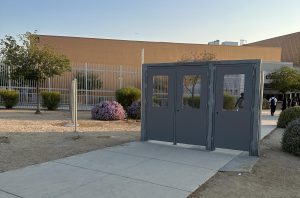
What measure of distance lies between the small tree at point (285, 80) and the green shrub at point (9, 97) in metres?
19.5

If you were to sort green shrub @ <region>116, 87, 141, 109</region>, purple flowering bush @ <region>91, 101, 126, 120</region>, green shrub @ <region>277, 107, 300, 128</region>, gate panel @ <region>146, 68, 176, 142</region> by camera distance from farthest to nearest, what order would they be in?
A: 1. green shrub @ <region>116, 87, 141, 109</region>
2. purple flowering bush @ <region>91, 101, 126, 120</region>
3. green shrub @ <region>277, 107, 300, 128</region>
4. gate panel @ <region>146, 68, 176, 142</region>

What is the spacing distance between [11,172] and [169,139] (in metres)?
4.48

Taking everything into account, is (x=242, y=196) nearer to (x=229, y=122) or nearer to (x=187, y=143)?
(x=229, y=122)

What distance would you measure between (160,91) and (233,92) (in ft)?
6.91

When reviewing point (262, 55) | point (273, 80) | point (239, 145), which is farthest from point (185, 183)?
point (262, 55)

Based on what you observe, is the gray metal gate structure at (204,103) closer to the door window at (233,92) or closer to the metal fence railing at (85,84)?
the door window at (233,92)

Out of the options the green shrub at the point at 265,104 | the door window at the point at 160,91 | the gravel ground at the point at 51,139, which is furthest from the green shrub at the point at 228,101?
the green shrub at the point at 265,104

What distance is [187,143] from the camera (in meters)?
9.63

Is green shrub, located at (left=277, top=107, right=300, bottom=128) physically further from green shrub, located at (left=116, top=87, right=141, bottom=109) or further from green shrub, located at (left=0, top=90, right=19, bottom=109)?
green shrub, located at (left=0, top=90, right=19, bottom=109)

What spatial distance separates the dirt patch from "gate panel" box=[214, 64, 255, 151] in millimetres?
735

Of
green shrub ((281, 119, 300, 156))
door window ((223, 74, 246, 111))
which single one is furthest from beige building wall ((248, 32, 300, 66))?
door window ((223, 74, 246, 111))

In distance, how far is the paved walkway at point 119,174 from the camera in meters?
5.60

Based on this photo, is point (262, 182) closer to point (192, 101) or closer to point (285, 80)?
point (192, 101)

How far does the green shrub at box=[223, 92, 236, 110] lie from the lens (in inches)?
350
